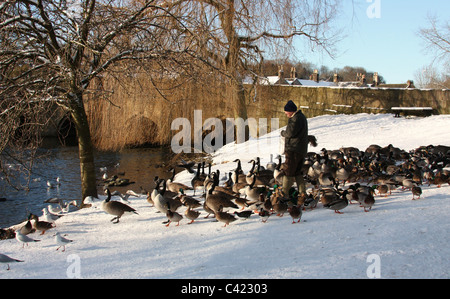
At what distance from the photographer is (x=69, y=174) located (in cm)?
1783

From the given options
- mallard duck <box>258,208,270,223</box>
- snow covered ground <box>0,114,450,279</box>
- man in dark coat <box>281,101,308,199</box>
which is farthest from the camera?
man in dark coat <box>281,101,308,199</box>

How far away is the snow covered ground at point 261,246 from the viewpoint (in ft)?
15.2

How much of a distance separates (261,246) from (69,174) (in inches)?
573

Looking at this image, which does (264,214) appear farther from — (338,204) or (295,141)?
(295,141)

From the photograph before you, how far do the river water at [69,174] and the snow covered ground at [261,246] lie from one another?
2.91 meters

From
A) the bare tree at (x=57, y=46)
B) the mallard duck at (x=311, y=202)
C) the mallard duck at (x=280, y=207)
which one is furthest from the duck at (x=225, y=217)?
the bare tree at (x=57, y=46)

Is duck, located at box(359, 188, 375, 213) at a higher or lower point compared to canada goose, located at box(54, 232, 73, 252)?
higher

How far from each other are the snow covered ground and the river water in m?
2.91

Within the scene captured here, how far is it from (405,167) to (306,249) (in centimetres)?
563

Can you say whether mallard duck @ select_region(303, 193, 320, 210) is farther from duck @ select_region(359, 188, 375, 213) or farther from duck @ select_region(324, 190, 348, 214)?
duck @ select_region(359, 188, 375, 213)

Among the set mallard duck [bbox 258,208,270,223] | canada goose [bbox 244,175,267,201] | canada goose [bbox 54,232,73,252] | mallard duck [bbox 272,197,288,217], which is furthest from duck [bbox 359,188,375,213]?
canada goose [bbox 54,232,73,252]

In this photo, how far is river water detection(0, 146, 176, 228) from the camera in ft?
39.8

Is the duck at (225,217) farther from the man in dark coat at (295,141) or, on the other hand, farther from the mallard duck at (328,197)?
the mallard duck at (328,197)

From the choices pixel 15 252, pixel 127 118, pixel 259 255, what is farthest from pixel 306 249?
pixel 127 118
